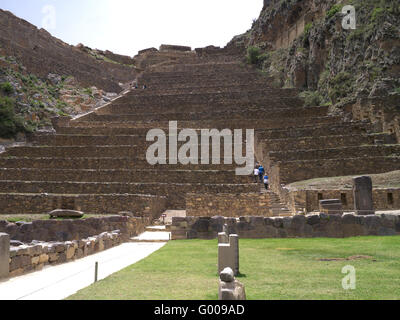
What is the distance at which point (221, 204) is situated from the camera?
67.8ft

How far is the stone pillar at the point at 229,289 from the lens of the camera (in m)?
4.38

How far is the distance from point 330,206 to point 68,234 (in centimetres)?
1130

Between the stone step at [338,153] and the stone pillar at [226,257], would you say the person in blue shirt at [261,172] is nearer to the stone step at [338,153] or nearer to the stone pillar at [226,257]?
the stone step at [338,153]

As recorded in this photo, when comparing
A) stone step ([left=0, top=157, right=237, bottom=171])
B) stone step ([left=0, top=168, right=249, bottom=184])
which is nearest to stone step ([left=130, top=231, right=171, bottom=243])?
stone step ([left=0, top=168, right=249, bottom=184])

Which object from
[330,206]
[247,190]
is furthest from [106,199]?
[330,206]

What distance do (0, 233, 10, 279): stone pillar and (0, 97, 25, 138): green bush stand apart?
28397mm

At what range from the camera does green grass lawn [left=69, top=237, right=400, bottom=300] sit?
5.54m

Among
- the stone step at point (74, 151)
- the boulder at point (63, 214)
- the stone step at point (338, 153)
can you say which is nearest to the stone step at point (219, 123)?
the stone step at point (74, 151)

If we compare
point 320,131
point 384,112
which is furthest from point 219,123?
point 384,112

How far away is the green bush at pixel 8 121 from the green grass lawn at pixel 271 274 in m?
26.9

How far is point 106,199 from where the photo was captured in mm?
21969

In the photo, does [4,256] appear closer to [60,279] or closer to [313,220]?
[60,279]

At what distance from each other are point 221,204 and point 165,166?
23.3 ft
